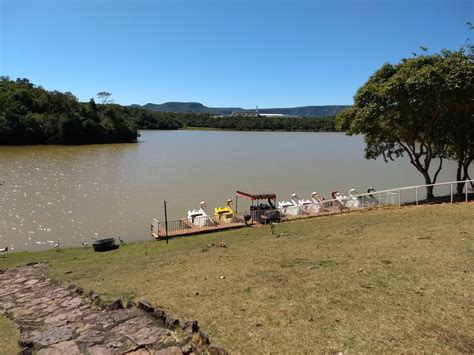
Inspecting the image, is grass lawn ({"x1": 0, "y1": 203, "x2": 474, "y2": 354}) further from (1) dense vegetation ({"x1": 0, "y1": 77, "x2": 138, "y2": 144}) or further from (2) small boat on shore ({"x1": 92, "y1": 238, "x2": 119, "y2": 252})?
(1) dense vegetation ({"x1": 0, "y1": 77, "x2": 138, "y2": 144})

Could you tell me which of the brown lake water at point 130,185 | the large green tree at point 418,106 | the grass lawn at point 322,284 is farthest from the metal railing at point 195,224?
the large green tree at point 418,106

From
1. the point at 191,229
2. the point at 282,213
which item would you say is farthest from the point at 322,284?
the point at 282,213

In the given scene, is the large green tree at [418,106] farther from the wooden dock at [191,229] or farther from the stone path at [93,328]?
the stone path at [93,328]

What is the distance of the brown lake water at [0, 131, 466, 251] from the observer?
22.0 meters

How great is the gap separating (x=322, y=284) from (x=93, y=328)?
14.1ft

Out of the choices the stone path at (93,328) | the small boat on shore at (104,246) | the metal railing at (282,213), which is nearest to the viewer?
the stone path at (93,328)

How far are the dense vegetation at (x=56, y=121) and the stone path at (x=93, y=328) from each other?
75991 millimetres

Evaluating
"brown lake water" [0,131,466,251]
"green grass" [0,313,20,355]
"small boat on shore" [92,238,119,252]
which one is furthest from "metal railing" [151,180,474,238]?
"green grass" [0,313,20,355]

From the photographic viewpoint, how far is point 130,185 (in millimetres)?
34812

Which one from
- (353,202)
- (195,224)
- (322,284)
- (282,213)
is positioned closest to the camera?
(322,284)

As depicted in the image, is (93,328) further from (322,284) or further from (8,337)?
(322,284)

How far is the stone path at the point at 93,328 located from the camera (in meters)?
5.75

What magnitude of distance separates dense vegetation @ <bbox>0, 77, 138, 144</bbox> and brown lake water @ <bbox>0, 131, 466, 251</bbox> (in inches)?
874

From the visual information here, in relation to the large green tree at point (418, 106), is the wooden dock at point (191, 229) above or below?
below
